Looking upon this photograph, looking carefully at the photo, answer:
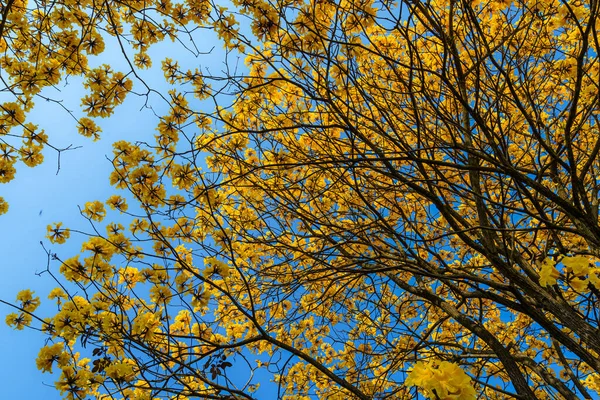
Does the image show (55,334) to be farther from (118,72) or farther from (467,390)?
(467,390)

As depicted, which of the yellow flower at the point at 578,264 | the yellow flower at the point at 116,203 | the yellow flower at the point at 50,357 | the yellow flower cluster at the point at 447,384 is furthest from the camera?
the yellow flower at the point at 116,203

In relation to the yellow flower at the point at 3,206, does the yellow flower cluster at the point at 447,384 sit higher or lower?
lower

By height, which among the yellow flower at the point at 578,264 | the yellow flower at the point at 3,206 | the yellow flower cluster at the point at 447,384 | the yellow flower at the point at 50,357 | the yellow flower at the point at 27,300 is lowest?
the yellow flower cluster at the point at 447,384

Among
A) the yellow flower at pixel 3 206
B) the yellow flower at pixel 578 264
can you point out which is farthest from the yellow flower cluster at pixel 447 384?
the yellow flower at pixel 3 206

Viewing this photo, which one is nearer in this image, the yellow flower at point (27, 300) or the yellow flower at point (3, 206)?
the yellow flower at point (27, 300)

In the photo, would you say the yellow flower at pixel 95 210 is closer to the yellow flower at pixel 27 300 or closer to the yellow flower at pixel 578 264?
the yellow flower at pixel 27 300

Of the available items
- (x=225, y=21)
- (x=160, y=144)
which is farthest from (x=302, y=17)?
(x=160, y=144)

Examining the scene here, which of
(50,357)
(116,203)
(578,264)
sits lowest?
(578,264)

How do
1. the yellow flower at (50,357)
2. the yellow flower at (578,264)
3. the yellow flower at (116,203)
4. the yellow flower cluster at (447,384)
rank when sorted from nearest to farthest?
the yellow flower cluster at (447,384) < the yellow flower at (578,264) < the yellow flower at (50,357) < the yellow flower at (116,203)

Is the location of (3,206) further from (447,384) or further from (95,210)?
(447,384)

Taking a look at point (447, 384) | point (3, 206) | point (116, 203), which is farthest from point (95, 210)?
point (447, 384)

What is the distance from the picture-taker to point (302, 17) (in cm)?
280

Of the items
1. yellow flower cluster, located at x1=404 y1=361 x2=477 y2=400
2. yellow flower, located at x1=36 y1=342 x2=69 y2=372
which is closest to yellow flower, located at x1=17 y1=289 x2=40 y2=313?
yellow flower, located at x1=36 y1=342 x2=69 y2=372

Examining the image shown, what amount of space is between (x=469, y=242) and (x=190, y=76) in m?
2.65
